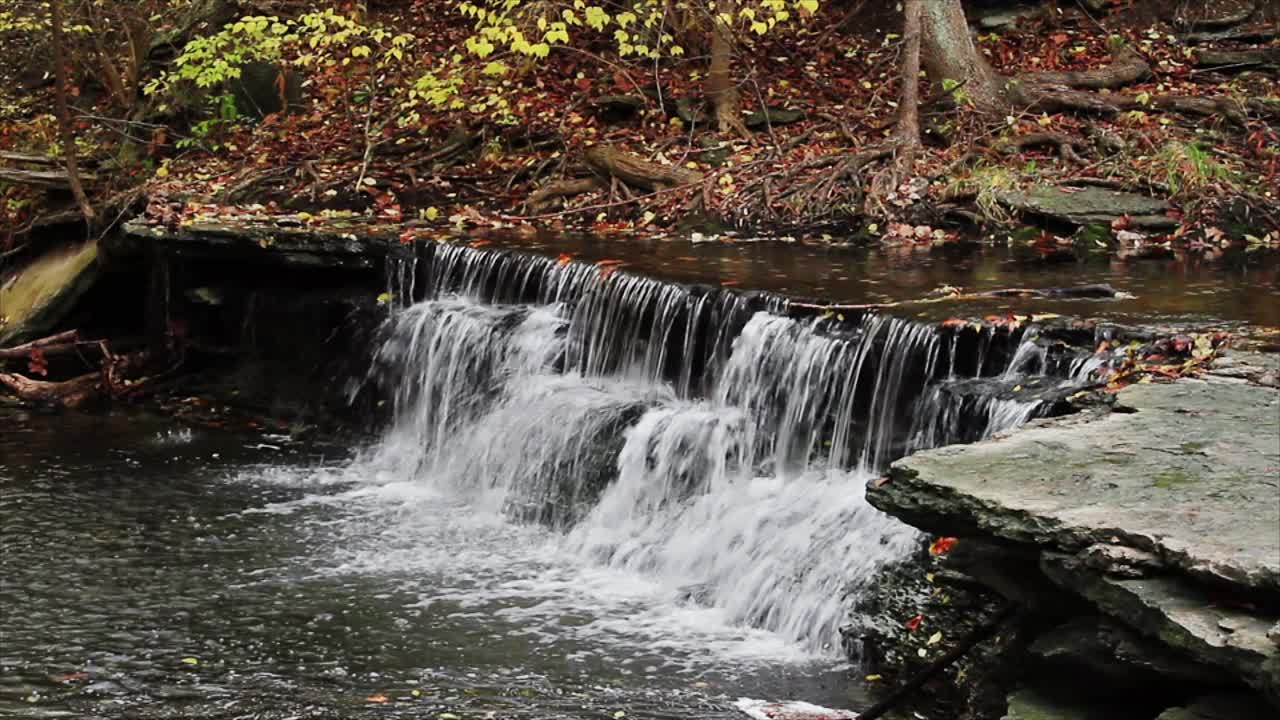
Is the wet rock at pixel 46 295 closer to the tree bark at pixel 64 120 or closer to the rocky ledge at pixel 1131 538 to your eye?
the tree bark at pixel 64 120

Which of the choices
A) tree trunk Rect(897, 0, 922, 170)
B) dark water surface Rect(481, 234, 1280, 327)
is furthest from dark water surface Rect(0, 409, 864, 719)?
tree trunk Rect(897, 0, 922, 170)

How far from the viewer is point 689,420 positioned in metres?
9.23

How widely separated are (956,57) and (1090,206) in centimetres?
294

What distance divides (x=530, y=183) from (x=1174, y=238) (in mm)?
6174

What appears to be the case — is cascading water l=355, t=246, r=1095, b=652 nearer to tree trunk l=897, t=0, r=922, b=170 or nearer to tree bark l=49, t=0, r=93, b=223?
tree trunk l=897, t=0, r=922, b=170

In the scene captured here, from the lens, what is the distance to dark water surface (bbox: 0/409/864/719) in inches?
263

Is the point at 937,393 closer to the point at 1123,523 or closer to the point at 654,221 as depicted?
the point at 1123,523

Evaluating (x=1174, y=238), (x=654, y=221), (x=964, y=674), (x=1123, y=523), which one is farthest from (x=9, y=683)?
(x=1174, y=238)

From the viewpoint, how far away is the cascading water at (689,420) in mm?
7828

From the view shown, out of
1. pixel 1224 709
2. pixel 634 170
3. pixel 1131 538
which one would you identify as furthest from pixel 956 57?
pixel 1224 709

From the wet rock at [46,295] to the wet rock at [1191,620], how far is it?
38.1ft

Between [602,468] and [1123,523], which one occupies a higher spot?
Answer: [1123,523]

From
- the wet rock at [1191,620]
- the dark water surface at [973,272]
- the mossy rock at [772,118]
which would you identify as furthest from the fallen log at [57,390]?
the wet rock at [1191,620]

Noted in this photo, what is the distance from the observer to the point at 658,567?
28.0ft
